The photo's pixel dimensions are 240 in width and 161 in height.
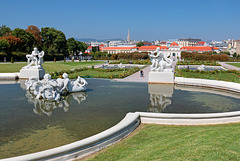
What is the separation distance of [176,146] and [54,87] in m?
9.56

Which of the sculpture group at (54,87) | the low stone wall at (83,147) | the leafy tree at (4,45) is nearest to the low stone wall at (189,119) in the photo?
the low stone wall at (83,147)

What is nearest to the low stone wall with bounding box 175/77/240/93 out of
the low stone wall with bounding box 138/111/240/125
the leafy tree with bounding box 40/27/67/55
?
the low stone wall with bounding box 138/111/240/125

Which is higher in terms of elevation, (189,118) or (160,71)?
(160,71)

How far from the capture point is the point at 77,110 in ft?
36.5

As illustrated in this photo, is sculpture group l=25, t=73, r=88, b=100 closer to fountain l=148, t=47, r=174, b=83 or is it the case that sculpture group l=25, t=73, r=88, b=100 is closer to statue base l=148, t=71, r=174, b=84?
statue base l=148, t=71, r=174, b=84

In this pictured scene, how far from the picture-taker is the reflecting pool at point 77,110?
7590 mm

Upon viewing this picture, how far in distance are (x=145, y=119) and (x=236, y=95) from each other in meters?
9.37

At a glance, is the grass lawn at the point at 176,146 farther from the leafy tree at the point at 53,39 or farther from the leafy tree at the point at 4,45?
the leafy tree at the point at 53,39

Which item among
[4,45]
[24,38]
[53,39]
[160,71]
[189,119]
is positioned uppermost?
[53,39]

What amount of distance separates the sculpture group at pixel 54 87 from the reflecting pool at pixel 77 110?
435mm

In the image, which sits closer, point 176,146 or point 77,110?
point 176,146

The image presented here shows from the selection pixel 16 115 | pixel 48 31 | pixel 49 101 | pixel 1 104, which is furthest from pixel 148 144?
pixel 48 31

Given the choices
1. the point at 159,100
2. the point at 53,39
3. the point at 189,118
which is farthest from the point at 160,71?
the point at 53,39

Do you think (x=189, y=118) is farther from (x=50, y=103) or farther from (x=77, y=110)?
(x=50, y=103)
